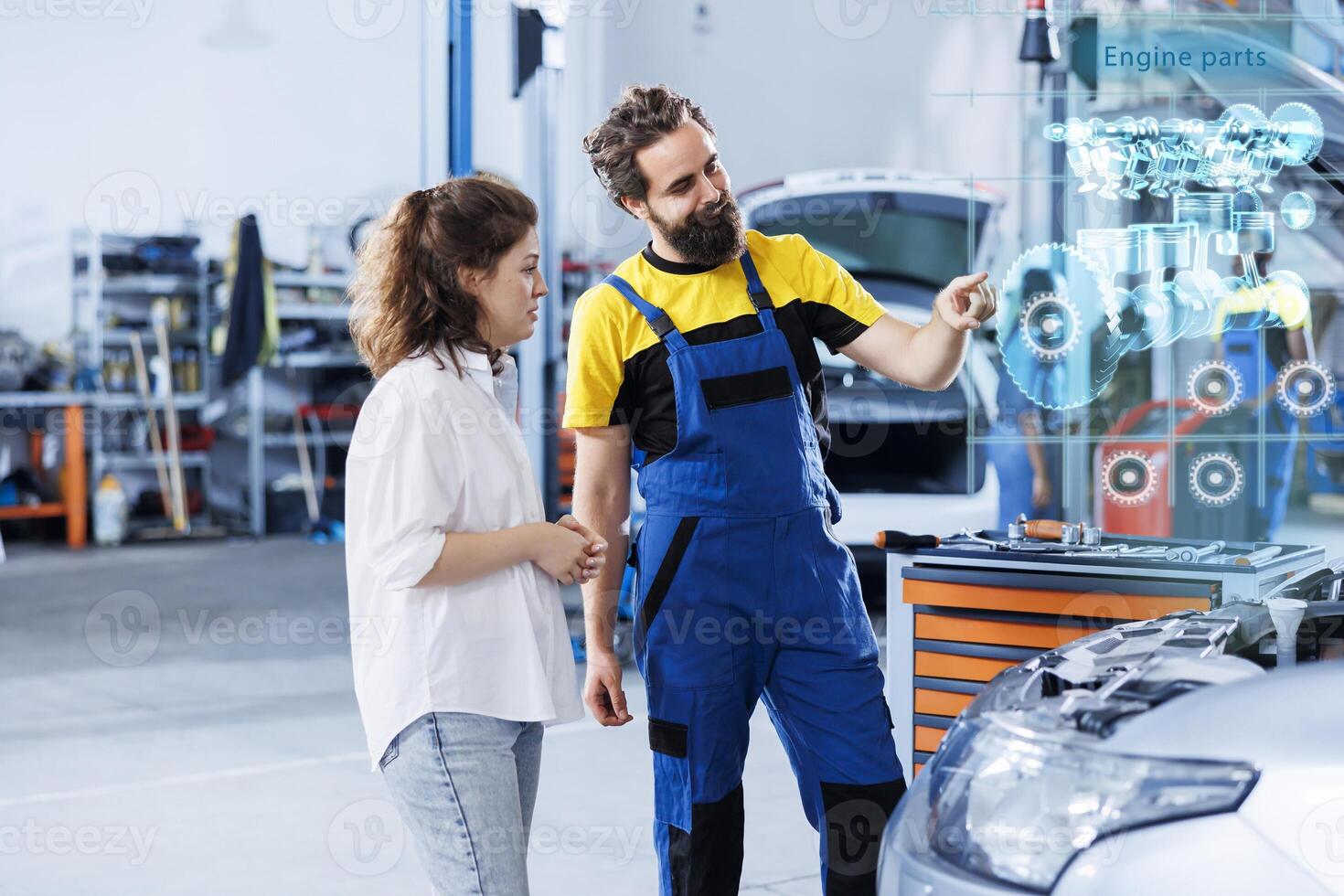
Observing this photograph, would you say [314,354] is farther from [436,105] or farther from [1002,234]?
[1002,234]

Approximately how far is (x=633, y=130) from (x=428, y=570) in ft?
2.47

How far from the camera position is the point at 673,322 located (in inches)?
74.9

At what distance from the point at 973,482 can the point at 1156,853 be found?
4.25m

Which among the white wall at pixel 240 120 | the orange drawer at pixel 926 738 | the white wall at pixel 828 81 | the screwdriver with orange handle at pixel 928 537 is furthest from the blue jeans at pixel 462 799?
the white wall at pixel 240 120

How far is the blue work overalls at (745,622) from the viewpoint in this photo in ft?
6.03

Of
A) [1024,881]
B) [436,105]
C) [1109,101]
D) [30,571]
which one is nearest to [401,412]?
[1024,881]

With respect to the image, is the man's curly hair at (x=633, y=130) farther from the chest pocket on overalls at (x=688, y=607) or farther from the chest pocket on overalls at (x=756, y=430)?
the chest pocket on overalls at (x=688, y=607)

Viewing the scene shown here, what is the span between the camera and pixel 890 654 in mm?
2420

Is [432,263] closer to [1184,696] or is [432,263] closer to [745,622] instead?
[745,622]

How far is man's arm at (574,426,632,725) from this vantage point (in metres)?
1.94

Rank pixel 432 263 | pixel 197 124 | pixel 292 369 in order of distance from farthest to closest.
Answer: pixel 292 369 → pixel 197 124 → pixel 432 263

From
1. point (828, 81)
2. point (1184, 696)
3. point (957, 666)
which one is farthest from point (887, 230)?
point (1184, 696)

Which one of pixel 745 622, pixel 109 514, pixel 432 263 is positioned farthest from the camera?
pixel 109 514

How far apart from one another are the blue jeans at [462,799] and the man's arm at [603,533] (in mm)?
476
